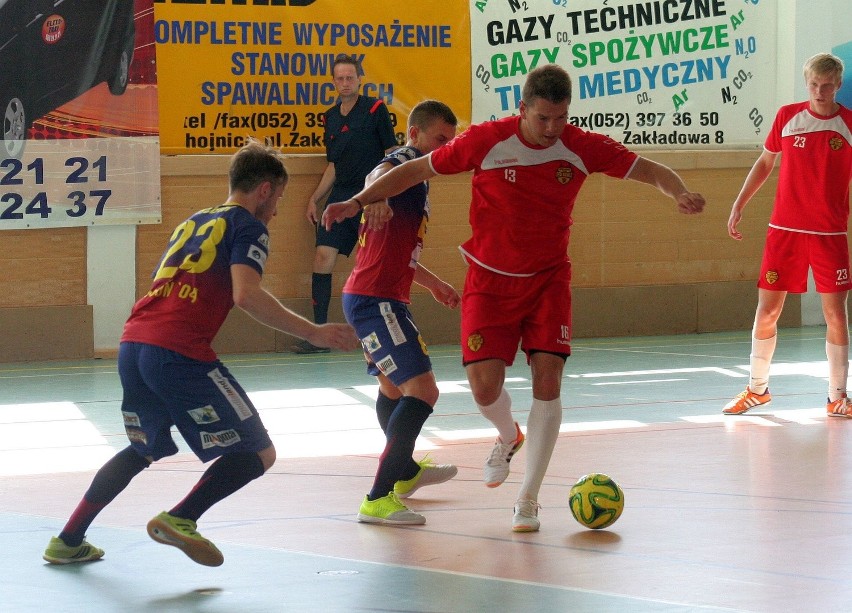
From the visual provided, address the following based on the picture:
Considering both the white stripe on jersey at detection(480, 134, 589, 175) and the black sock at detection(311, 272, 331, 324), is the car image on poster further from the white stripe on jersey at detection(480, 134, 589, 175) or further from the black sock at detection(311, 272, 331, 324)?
the white stripe on jersey at detection(480, 134, 589, 175)

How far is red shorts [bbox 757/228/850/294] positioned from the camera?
887 centimetres

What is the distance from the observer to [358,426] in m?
8.70

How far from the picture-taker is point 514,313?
19.4 ft

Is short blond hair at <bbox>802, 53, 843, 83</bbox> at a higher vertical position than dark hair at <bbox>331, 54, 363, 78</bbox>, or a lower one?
lower

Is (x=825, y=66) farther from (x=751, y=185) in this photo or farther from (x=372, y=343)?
(x=372, y=343)

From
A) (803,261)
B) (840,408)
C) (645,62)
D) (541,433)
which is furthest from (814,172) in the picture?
(645,62)

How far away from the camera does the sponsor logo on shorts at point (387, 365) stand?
6059 millimetres

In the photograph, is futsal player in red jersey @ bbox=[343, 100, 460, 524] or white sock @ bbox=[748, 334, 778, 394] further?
white sock @ bbox=[748, 334, 778, 394]

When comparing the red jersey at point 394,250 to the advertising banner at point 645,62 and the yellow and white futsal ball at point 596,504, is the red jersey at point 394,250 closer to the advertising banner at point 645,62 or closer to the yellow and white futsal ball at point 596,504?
the yellow and white futsal ball at point 596,504

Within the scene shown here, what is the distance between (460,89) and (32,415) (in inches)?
250

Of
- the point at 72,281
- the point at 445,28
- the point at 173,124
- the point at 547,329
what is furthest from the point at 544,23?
the point at 547,329

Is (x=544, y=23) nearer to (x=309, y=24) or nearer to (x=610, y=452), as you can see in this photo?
(x=309, y=24)

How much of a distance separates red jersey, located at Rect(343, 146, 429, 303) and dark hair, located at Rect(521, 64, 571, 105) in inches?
30.6

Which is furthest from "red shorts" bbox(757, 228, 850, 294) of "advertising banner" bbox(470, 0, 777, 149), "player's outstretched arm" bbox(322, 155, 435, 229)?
"advertising banner" bbox(470, 0, 777, 149)
